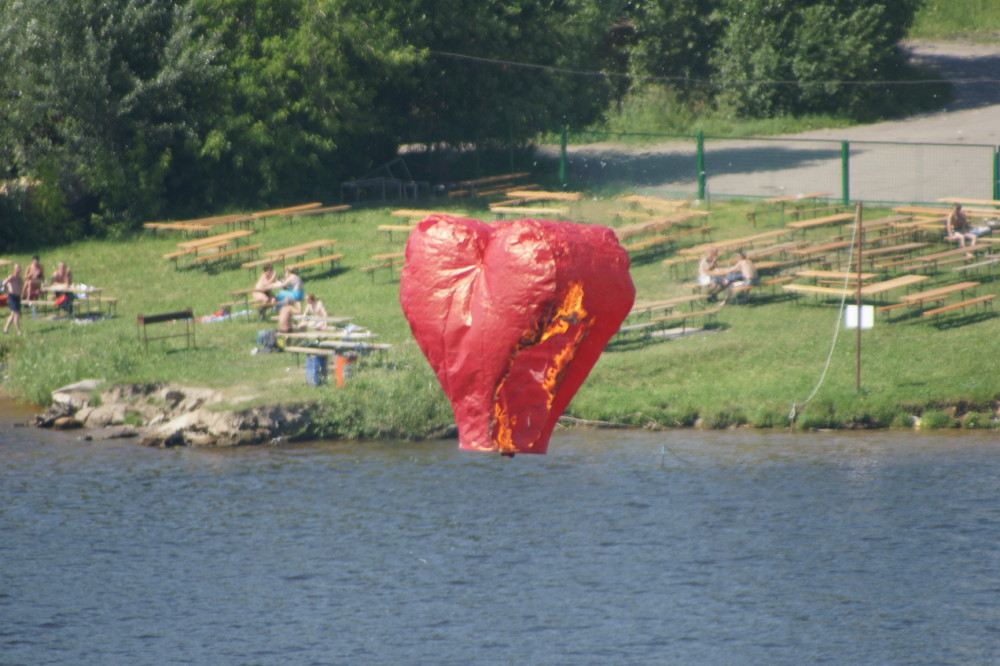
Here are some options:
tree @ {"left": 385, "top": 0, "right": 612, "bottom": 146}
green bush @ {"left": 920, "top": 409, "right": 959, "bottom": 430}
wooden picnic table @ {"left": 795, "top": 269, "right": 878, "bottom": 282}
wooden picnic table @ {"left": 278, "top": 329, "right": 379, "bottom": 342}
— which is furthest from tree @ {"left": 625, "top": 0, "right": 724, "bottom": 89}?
green bush @ {"left": 920, "top": 409, "right": 959, "bottom": 430}

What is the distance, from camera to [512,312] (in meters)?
8.81

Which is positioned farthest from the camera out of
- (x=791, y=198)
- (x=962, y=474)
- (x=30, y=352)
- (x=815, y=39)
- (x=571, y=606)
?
(x=815, y=39)

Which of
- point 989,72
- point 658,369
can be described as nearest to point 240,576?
point 658,369

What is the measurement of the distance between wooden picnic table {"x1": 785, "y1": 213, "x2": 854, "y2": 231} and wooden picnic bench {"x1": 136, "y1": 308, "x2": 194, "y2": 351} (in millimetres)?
13165

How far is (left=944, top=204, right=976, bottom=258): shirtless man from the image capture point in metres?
29.8

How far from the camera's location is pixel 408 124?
127ft

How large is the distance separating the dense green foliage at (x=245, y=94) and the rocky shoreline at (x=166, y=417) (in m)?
10.5

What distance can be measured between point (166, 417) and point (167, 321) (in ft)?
13.4

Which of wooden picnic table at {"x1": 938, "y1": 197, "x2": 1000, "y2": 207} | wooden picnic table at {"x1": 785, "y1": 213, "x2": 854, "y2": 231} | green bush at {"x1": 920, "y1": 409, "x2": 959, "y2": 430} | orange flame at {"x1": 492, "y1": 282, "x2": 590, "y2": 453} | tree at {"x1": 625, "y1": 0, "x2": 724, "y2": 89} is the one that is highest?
tree at {"x1": 625, "y1": 0, "x2": 724, "y2": 89}

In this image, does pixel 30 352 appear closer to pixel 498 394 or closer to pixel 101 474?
pixel 101 474

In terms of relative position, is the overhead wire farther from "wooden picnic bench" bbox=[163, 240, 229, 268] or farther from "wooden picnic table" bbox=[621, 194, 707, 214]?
"wooden picnic bench" bbox=[163, 240, 229, 268]

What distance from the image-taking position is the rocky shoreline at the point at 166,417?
2469 centimetres

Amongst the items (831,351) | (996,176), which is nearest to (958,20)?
(996,176)

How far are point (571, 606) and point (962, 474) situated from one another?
7202 millimetres
